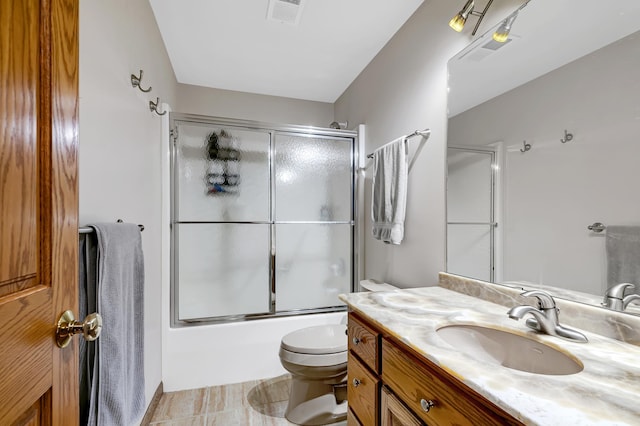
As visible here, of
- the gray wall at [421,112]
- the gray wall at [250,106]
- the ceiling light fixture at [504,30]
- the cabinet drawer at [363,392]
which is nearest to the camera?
the cabinet drawer at [363,392]

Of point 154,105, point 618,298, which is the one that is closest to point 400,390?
point 618,298

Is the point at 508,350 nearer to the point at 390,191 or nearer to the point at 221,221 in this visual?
the point at 390,191

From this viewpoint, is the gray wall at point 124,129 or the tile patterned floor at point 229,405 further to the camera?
the tile patterned floor at point 229,405

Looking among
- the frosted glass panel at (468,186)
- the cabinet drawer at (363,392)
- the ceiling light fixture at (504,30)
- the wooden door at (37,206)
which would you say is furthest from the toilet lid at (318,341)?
the ceiling light fixture at (504,30)

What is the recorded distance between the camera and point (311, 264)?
8.27 feet

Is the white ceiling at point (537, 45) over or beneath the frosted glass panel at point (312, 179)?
over

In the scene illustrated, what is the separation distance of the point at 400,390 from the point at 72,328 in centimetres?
86

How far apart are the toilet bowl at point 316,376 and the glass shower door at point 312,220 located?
712mm

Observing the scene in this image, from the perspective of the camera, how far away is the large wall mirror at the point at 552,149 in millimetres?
852

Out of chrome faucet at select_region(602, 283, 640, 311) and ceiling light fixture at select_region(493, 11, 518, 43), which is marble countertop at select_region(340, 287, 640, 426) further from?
ceiling light fixture at select_region(493, 11, 518, 43)

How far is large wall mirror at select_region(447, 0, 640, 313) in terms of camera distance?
0.85 m

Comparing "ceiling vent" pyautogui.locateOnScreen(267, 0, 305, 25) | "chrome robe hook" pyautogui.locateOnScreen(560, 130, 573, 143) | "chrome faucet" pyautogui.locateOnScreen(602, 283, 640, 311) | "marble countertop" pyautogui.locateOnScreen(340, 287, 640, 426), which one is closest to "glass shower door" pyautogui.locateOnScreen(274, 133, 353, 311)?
"ceiling vent" pyautogui.locateOnScreen(267, 0, 305, 25)

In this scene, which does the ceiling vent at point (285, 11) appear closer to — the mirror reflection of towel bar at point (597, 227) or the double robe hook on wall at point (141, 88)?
the double robe hook on wall at point (141, 88)

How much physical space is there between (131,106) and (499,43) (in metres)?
1.68
